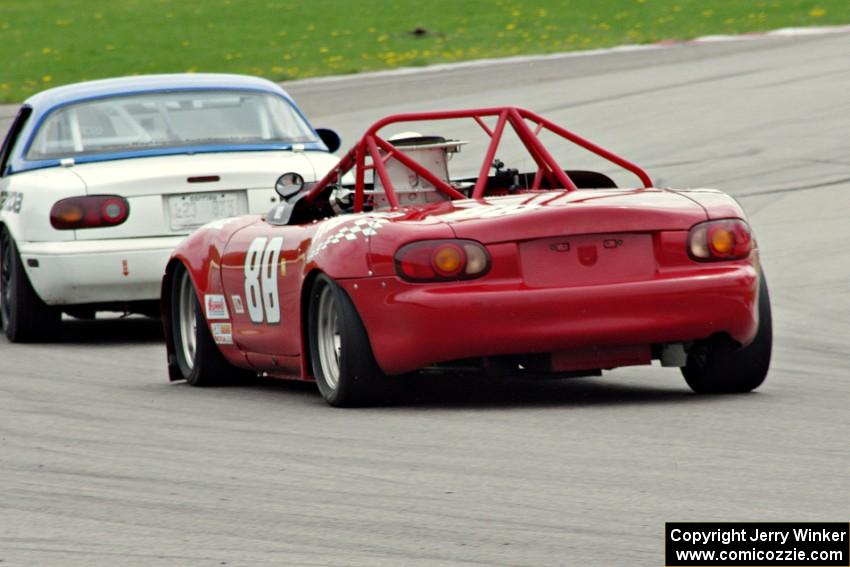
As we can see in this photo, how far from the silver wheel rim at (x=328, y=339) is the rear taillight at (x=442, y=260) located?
1.64 ft

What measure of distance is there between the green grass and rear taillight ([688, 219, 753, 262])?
89.8 feet

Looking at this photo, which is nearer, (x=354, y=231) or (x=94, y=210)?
(x=354, y=231)

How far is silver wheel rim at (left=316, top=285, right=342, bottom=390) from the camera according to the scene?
7.59 metres

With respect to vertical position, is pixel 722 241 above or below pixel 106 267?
above

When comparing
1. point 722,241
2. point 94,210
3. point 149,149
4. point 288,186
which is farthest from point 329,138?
point 722,241

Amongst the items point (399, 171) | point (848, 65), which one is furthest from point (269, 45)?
point (399, 171)

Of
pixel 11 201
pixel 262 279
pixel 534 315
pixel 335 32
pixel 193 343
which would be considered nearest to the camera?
pixel 534 315

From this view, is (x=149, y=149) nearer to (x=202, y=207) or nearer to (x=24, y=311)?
(x=202, y=207)

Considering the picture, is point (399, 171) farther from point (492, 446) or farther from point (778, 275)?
point (778, 275)

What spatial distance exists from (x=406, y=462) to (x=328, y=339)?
1.63m

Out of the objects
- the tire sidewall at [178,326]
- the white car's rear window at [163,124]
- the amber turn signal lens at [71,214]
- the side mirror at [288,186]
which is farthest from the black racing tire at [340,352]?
the white car's rear window at [163,124]

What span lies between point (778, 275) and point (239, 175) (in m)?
4.08

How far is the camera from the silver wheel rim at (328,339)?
7586mm

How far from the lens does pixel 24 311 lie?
11.2 metres
